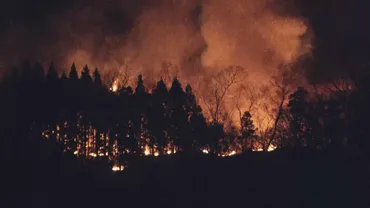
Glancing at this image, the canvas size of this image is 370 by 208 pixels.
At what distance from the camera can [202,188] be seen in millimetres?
35312

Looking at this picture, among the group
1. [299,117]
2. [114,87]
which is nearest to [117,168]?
[114,87]

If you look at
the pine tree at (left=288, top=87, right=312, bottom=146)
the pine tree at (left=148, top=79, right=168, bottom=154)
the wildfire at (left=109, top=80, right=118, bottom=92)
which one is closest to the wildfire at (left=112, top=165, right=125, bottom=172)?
the pine tree at (left=148, top=79, right=168, bottom=154)

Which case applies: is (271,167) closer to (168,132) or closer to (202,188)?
(202,188)

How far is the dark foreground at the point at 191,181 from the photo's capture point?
33.7m

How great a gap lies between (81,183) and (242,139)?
16.2 meters

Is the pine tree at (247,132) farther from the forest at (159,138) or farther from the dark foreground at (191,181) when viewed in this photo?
the dark foreground at (191,181)

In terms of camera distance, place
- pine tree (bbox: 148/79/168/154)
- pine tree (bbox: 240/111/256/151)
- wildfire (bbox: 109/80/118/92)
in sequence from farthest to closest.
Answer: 1. wildfire (bbox: 109/80/118/92)
2. pine tree (bbox: 240/111/256/151)
3. pine tree (bbox: 148/79/168/154)

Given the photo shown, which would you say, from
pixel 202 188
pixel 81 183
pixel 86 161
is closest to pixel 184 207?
pixel 202 188

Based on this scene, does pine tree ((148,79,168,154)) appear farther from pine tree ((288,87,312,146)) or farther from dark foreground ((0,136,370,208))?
pine tree ((288,87,312,146))

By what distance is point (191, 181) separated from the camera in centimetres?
3606

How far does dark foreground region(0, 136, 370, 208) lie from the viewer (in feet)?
111

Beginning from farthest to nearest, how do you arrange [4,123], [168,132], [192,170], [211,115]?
1. [211,115]
2. [168,132]
3. [4,123]
4. [192,170]

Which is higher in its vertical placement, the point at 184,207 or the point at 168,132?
the point at 168,132

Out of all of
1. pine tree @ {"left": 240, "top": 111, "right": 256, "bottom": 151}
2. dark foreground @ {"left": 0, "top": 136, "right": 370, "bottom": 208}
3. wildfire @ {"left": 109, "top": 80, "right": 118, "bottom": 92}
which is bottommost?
dark foreground @ {"left": 0, "top": 136, "right": 370, "bottom": 208}
